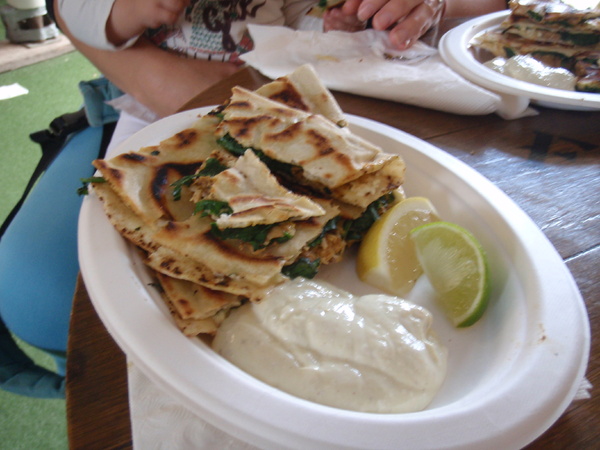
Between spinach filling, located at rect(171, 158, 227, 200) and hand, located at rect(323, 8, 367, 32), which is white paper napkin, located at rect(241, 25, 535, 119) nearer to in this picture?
hand, located at rect(323, 8, 367, 32)

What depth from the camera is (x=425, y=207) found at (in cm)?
96

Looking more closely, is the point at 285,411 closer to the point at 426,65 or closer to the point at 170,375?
the point at 170,375

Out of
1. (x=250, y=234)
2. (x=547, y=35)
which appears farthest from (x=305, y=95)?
(x=547, y=35)

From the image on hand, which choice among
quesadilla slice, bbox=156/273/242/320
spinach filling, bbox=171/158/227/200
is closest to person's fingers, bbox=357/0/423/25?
spinach filling, bbox=171/158/227/200

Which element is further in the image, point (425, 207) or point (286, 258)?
point (425, 207)

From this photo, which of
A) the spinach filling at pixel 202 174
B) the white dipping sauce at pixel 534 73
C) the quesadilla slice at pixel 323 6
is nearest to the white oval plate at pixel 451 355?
the spinach filling at pixel 202 174

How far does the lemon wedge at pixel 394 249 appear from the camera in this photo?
876 millimetres

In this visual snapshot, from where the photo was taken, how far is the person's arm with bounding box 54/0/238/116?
1568 millimetres

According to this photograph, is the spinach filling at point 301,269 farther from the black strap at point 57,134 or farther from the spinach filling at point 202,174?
the black strap at point 57,134

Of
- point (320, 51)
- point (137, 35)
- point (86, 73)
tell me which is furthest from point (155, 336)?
point (86, 73)

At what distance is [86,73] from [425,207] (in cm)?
365

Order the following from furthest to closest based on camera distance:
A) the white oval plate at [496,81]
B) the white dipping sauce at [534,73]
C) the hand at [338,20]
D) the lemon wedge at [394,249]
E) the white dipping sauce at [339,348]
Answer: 1. the hand at [338,20]
2. the white dipping sauce at [534,73]
3. the white oval plate at [496,81]
4. the lemon wedge at [394,249]
5. the white dipping sauce at [339,348]

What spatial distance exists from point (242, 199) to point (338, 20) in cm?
115

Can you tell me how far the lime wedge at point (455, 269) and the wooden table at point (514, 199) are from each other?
19 centimetres
